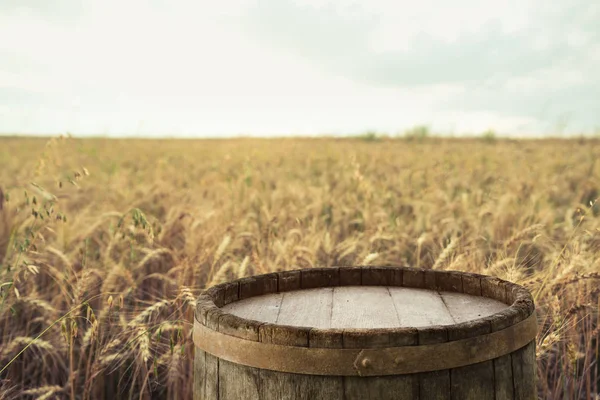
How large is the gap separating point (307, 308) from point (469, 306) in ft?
1.47

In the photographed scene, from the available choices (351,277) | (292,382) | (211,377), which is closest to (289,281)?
(351,277)

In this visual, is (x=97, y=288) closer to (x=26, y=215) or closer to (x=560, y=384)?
(x=26, y=215)

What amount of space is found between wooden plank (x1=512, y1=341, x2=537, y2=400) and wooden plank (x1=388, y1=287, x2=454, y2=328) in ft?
0.63

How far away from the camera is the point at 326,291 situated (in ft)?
6.40

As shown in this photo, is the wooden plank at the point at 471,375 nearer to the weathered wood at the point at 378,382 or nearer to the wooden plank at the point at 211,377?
the weathered wood at the point at 378,382

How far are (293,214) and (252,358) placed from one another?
2745mm

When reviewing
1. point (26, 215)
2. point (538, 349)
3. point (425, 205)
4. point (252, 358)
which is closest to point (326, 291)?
point (252, 358)

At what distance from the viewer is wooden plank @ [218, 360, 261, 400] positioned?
1.37m

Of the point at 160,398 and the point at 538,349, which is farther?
the point at 160,398

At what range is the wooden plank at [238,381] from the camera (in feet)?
4.48

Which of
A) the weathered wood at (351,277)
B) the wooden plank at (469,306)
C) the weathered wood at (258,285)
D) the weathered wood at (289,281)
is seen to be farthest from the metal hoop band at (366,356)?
the weathered wood at (351,277)

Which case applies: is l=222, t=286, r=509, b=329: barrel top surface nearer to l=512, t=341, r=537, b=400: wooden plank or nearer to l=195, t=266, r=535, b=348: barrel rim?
l=195, t=266, r=535, b=348: barrel rim

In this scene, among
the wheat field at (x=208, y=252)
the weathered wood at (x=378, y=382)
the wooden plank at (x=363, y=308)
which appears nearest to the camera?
the weathered wood at (x=378, y=382)

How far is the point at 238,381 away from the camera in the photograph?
1400mm
